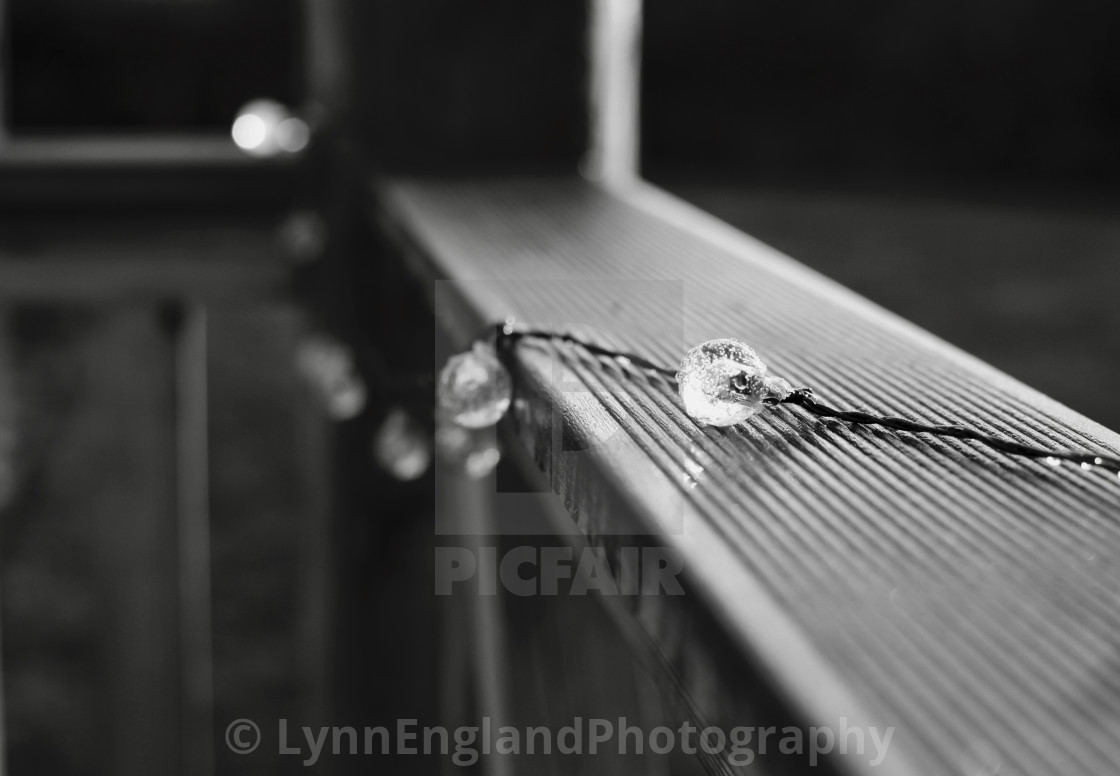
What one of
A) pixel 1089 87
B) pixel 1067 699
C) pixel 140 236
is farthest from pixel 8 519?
pixel 1089 87

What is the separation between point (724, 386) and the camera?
41 cm

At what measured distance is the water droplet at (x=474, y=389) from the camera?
20.2 inches

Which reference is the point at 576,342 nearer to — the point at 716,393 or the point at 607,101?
the point at 716,393

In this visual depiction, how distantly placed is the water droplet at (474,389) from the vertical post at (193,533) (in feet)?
4.61

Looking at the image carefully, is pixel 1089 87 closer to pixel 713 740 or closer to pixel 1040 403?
pixel 1040 403

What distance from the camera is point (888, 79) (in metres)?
4.04

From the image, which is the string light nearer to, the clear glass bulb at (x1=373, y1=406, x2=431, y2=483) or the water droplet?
the water droplet

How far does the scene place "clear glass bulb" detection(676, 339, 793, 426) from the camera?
413mm

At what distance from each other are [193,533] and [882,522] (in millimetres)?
1894

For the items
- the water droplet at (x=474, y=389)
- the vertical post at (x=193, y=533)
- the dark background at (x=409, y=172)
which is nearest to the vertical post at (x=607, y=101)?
the dark background at (x=409, y=172)

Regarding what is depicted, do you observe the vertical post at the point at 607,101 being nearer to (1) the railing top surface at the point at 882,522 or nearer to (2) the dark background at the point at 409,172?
(2) the dark background at the point at 409,172

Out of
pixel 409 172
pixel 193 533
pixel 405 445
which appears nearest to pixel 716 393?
pixel 405 445

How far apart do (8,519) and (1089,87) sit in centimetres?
349

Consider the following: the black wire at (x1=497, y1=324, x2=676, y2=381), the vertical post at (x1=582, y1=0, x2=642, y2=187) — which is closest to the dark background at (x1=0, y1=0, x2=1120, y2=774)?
the vertical post at (x1=582, y1=0, x2=642, y2=187)
